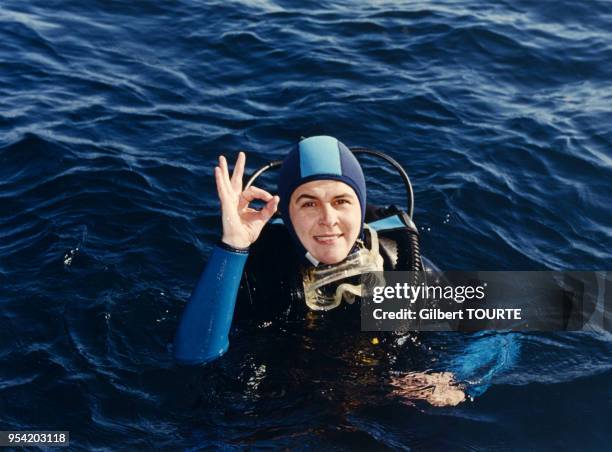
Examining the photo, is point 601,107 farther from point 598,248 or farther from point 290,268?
point 290,268

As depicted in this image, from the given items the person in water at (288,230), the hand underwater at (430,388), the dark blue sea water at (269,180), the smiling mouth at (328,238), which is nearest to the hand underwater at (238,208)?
the person in water at (288,230)

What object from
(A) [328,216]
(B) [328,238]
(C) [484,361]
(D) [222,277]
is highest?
(A) [328,216]

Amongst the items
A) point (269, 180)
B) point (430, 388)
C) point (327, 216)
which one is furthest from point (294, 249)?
point (269, 180)

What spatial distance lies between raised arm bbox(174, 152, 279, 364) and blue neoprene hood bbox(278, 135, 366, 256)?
0.25 metres

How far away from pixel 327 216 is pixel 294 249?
54cm

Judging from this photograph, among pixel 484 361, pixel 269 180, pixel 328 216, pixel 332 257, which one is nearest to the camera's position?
pixel 328 216

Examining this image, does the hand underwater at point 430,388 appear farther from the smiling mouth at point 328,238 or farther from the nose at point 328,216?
the nose at point 328,216

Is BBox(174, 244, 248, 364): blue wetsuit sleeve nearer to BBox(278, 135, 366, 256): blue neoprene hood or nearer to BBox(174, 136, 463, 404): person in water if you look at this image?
BBox(174, 136, 463, 404): person in water

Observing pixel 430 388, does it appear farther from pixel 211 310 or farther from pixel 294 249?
pixel 211 310

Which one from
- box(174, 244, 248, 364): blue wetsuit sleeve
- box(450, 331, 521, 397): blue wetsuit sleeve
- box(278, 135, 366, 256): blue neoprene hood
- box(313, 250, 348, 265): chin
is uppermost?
box(278, 135, 366, 256): blue neoprene hood

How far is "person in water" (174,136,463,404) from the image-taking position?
4.53m

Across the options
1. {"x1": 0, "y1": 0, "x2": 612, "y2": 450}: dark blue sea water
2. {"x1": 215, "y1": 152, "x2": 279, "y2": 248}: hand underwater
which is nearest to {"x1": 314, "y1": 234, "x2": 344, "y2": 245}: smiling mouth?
{"x1": 215, "y1": 152, "x2": 279, "y2": 248}: hand underwater

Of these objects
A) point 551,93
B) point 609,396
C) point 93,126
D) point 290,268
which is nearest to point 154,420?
point 290,268

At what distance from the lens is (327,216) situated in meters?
4.67
